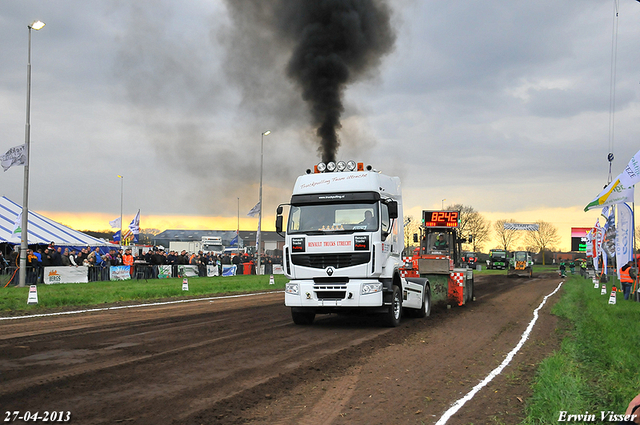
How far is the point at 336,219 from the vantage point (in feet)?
40.9

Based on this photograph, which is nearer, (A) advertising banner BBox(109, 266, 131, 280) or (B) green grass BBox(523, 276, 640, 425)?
(B) green grass BBox(523, 276, 640, 425)

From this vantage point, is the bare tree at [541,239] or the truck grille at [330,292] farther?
the bare tree at [541,239]

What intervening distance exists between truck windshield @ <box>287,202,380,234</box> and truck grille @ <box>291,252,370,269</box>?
55cm

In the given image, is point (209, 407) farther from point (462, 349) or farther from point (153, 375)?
point (462, 349)

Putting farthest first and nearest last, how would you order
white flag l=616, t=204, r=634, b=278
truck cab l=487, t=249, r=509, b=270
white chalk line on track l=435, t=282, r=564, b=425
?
truck cab l=487, t=249, r=509, b=270 → white flag l=616, t=204, r=634, b=278 → white chalk line on track l=435, t=282, r=564, b=425

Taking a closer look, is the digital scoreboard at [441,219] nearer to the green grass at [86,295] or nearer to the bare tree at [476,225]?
the green grass at [86,295]

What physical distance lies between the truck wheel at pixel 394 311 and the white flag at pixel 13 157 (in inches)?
675

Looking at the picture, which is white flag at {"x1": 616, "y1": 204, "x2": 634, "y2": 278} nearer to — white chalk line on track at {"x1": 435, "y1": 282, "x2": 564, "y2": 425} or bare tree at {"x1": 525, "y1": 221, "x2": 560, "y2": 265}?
white chalk line on track at {"x1": 435, "y1": 282, "x2": 564, "y2": 425}

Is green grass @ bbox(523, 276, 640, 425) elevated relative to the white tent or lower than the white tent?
lower

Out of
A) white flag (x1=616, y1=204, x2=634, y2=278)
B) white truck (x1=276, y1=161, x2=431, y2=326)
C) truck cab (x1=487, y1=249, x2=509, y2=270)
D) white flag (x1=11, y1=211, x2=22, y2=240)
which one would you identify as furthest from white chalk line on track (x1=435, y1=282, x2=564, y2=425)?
truck cab (x1=487, y1=249, x2=509, y2=270)

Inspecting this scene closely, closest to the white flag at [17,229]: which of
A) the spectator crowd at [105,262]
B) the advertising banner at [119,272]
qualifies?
the spectator crowd at [105,262]

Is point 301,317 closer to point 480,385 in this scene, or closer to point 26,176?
point 480,385

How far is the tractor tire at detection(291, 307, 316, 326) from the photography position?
13.1 meters

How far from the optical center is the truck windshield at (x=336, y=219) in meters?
12.3
